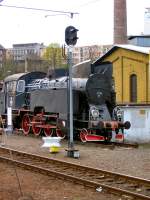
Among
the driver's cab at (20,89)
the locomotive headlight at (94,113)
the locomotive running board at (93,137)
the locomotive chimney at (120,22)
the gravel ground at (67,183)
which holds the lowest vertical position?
the gravel ground at (67,183)

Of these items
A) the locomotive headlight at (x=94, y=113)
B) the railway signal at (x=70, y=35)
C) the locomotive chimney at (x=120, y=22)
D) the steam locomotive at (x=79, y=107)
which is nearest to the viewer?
the railway signal at (x=70, y=35)

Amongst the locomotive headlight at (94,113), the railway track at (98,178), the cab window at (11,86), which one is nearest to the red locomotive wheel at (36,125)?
the cab window at (11,86)

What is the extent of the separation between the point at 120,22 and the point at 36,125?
94.1ft

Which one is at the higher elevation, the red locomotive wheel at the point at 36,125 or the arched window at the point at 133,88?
the arched window at the point at 133,88

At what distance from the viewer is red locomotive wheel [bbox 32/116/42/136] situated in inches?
928

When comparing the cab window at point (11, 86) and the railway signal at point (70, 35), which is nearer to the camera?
the railway signal at point (70, 35)

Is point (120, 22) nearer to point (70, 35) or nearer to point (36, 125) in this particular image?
point (36, 125)

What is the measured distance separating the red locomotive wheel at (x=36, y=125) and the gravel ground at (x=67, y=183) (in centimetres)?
427

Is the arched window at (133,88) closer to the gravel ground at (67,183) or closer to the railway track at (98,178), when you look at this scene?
the gravel ground at (67,183)

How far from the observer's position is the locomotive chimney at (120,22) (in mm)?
49156

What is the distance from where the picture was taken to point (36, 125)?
2395 cm

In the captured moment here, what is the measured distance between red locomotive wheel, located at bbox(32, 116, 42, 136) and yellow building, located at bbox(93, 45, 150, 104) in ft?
30.2

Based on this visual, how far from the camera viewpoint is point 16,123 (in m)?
27.0

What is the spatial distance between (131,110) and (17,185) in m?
13.7
